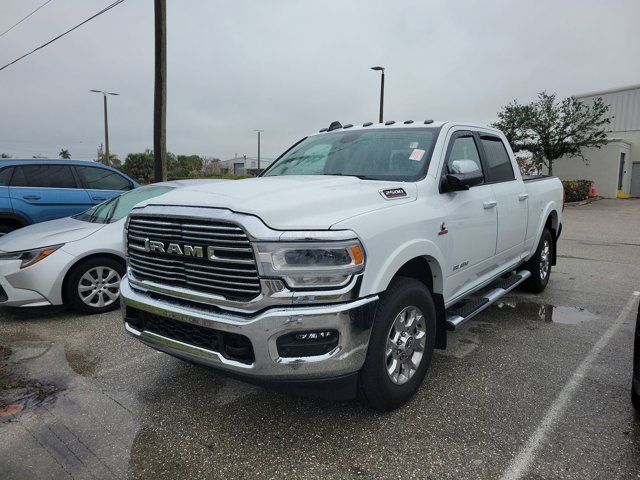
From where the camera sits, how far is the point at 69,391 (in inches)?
138

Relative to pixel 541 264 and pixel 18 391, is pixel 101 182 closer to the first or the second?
pixel 18 391

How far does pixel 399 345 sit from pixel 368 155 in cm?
165

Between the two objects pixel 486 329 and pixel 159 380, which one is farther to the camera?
pixel 486 329

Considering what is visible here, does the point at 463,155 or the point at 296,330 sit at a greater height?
the point at 463,155

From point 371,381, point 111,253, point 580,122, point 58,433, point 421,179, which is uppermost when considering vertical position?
point 580,122

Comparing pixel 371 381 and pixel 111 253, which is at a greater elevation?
pixel 111 253

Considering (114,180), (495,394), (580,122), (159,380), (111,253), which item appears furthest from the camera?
(580,122)

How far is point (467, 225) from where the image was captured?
148 inches

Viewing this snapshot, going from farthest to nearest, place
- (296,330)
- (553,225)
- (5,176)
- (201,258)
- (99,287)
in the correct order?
(5,176) < (553,225) < (99,287) < (201,258) < (296,330)

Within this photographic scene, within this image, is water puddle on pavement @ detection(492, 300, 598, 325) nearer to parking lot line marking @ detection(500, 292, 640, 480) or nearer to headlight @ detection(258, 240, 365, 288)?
parking lot line marking @ detection(500, 292, 640, 480)

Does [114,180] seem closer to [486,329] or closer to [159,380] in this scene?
[159,380]

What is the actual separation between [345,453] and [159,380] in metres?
1.71

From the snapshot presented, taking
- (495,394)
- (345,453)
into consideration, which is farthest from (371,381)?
(495,394)

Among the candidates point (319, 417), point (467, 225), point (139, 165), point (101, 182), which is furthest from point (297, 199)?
point (139, 165)
